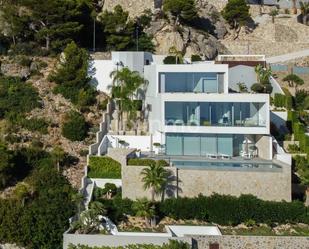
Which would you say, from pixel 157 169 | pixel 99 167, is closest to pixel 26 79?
pixel 99 167

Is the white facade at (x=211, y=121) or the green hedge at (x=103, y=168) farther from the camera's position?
the white facade at (x=211, y=121)

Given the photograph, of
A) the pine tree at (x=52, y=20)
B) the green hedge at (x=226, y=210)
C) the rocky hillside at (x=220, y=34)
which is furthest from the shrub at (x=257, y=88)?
the pine tree at (x=52, y=20)

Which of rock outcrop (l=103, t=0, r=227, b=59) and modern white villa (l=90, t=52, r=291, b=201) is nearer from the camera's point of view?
modern white villa (l=90, t=52, r=291, b=201)

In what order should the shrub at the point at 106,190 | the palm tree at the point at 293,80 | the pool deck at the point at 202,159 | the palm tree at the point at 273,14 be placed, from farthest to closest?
the palm tree at the point at 273,14 → the palm tree at the point at 293,80 → the pool deck at the point at 202,159 → the shrub at the point at 106,190

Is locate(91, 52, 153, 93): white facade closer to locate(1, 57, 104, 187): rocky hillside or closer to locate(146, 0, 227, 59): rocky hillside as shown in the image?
locate(1, 57, 104, 187): rocky hillside

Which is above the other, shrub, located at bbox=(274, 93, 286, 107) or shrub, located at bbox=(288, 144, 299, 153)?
shrub, located at bbox=(274, 93, 286, 107)

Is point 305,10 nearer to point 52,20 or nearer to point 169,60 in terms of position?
point 169,60

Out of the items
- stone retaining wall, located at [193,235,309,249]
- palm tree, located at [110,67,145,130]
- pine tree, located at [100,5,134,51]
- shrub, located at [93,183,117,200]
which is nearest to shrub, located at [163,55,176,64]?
palm tree, located at [110,67,145,130]

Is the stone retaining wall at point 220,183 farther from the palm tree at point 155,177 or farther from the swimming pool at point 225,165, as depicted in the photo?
the swimming pool at point 225,165
